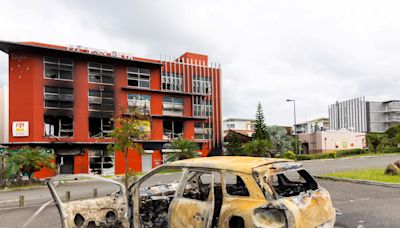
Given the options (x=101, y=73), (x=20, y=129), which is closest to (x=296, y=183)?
(x=20, y=129)

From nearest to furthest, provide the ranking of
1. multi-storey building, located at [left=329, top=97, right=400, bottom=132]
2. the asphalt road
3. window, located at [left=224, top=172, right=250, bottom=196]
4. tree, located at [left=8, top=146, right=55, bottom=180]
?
1. window, located at [left=224, top=172, right=250, bottom=196]
2. the asphalt road
3. tree, located at [left=8, top=146, right=55, bottom=180]
4. multi-storey building, located at [left=329, top=97, right=400, bottom=132]

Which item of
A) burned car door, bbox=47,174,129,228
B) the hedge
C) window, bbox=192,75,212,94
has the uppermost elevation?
window, bbox=192,75,212,94

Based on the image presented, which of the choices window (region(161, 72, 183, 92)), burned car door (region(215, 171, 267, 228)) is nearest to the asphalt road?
burned car door (region(215, 171, 267, 228))

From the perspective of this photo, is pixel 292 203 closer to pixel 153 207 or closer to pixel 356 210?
pixel 153 207

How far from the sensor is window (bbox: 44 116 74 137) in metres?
32.0

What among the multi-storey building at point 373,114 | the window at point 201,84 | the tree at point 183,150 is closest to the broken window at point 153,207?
the tree at point 183,150

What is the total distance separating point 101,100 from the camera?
34.5 meters

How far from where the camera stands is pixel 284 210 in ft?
13.2

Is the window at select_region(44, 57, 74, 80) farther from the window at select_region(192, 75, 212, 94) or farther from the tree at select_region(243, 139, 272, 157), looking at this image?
the tree at select_region(243, 139, 272, 157)

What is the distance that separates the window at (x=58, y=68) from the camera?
107ft

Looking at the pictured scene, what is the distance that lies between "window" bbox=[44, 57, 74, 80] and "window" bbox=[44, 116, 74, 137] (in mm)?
4057

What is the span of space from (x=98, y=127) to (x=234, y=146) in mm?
16282

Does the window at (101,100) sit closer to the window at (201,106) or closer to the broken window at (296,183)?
the window at (201,106)

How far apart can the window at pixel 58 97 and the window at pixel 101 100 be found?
1.92 meters
